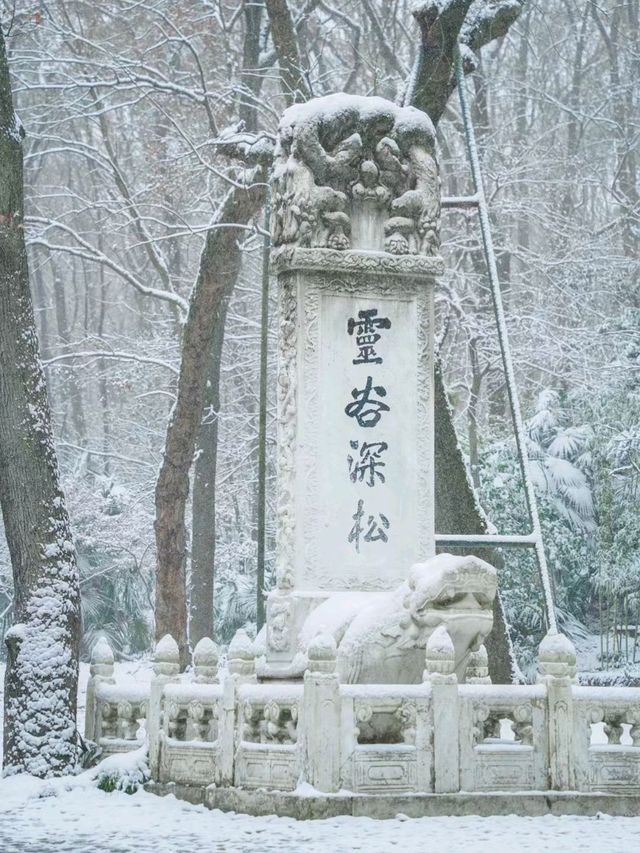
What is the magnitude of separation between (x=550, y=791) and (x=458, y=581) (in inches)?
57.3

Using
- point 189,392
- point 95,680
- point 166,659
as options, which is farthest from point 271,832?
point 189,392

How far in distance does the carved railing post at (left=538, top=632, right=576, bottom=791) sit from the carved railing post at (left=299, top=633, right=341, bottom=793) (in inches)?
56.3

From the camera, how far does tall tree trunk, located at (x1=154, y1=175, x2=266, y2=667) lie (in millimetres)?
17188

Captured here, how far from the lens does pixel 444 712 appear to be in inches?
334

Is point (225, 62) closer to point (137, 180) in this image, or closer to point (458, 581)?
point (137, 180)

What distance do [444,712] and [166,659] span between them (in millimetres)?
2203

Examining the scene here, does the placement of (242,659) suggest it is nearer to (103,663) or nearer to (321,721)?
(321,721)

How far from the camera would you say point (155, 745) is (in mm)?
9352

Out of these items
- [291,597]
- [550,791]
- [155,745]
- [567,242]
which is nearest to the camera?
[550,791]

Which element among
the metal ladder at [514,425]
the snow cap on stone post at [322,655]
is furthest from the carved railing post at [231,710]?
the metal ladder at [514,425]

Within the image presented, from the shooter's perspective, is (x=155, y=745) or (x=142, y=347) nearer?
(x=155, y=745)

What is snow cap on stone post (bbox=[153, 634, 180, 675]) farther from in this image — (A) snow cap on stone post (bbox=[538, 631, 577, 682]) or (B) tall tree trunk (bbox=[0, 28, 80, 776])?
(A) snow cap on stone post (bbox=[538, 631, 577, 682])

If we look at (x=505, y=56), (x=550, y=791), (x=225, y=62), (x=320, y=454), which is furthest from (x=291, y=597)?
(x=505, y=56)

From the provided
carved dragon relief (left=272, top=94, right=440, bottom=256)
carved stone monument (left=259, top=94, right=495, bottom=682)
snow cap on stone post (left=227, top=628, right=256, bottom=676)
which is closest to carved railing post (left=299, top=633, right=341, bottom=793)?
snow cap on stone post (left=227, top=628, right=256, bottom=676)
